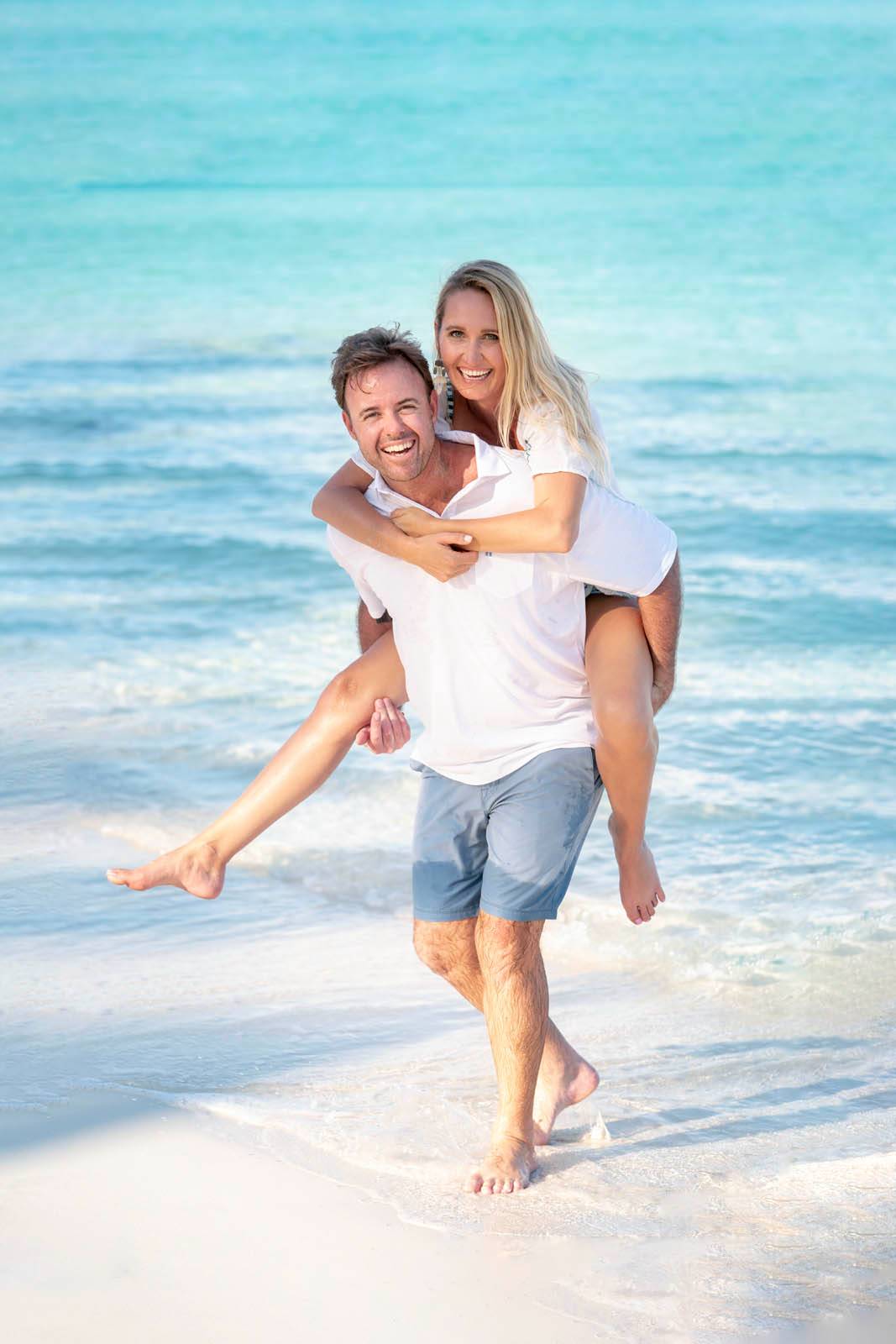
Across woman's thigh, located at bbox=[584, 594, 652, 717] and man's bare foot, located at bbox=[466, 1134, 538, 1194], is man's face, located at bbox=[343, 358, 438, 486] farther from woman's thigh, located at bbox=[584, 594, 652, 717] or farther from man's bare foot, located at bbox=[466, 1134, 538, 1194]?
man's bare foot, located at bbox=[466, 1134, 538, 1194]

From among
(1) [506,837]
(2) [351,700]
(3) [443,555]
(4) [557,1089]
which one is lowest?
(4) [557,1089]

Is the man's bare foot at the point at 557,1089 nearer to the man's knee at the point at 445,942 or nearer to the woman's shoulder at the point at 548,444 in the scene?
the man's knee at the point at 445,942

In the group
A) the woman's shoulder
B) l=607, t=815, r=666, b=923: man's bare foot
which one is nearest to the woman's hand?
the woman's shoulder

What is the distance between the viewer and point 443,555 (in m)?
3.26

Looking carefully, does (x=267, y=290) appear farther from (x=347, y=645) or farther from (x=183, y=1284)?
(x=183, y=1284)

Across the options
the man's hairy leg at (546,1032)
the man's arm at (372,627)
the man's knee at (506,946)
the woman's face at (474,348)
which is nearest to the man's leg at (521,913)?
the man's knee at (506,946)

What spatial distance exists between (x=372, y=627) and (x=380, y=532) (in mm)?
421

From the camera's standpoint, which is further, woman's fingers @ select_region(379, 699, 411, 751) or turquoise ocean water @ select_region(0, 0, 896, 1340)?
woman's fingers @ select_region(379, 699, 411, 751)

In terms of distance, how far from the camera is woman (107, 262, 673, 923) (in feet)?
10.9

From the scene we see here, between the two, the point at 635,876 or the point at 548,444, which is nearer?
the point at 548,444

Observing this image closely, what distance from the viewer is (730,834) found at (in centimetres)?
606

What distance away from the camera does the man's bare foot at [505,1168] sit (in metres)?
3.25

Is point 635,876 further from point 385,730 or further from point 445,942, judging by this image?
point 385,730

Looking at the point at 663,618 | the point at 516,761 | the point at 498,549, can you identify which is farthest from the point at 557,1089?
the point at 498,549
